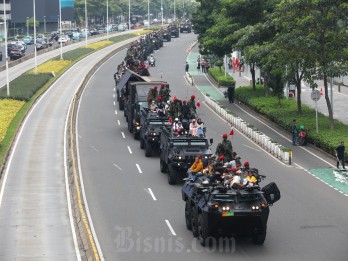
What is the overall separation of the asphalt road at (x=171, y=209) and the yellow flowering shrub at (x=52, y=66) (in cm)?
4118

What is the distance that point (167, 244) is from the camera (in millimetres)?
A: 30266

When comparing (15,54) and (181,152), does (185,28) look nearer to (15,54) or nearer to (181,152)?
(15,54)

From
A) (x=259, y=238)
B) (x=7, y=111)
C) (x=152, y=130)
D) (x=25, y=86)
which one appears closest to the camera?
Answer: (x=259, y=238)

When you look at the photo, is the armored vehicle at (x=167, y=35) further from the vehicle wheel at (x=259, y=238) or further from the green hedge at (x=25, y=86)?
the vehicle wheel at (x=259, y=238)

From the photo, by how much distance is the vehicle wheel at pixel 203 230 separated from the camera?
29.1m

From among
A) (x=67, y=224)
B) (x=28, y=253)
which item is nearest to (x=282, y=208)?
(x=67, y=224)

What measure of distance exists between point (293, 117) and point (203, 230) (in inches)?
1263

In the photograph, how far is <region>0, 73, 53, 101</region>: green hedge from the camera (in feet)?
249

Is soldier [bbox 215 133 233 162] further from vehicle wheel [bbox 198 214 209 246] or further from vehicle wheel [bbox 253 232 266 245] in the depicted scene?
vehicle wheel [bbox 253 232 266 245]

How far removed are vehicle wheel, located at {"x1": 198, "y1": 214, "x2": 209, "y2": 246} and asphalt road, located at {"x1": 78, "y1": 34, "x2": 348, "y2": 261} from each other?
264 mm

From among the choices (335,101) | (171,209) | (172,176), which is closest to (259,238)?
(171,209)

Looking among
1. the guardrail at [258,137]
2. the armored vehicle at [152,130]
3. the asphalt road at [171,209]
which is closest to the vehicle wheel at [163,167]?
the asphalt road at [171,209]

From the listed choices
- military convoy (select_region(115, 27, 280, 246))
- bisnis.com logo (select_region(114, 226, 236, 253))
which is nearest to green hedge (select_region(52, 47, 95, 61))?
military convoy (select_region(115, 27, 280, 246))

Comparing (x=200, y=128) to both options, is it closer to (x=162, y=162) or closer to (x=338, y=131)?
(x=162, y=162)
